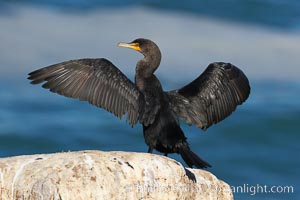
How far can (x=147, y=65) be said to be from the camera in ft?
34.8

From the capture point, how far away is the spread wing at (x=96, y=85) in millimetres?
10062

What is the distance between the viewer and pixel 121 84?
1016 centimetres

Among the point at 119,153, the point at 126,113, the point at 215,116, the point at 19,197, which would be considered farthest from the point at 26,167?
the point at 215,116

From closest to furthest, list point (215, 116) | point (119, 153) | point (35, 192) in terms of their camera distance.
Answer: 1. point (35, 192)
2. point (119, 153)
3. point (215, 116)

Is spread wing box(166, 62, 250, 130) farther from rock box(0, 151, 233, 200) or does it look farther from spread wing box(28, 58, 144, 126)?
rock box(0, 151, 233, 200)

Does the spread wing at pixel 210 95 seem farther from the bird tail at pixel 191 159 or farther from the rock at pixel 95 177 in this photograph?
the rock at pixel 95 177

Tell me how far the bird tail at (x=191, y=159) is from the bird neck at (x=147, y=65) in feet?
3.70

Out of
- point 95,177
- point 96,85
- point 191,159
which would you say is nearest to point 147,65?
point 96,85

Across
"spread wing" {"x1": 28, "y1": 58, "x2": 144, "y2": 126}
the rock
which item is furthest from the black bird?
the rock

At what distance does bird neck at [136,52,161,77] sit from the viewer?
415 inches

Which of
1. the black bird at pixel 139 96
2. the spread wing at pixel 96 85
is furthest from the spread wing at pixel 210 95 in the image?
the spread wing at pixel 96 85

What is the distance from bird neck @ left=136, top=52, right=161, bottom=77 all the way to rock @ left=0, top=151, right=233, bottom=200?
240 centimetres

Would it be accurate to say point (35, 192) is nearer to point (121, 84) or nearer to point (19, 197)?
point (19, 197)

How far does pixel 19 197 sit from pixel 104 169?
0.75m
